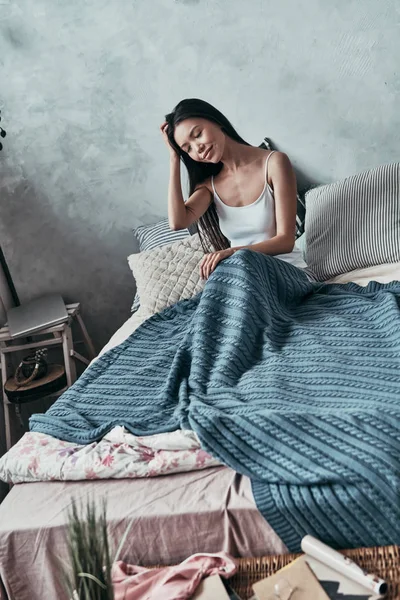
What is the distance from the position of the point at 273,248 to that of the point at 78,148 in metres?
1.23

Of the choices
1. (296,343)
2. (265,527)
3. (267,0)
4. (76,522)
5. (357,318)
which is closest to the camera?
(76,522)

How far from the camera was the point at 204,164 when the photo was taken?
8.24ft

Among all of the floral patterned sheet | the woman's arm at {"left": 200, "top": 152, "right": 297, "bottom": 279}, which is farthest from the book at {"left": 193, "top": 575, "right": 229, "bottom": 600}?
the woman's arm at {"left": 200, "top": 152, "right": 297, "bottom": 279}

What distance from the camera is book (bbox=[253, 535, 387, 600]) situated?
1081 millimetres

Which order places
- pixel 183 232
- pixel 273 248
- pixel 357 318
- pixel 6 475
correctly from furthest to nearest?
pixel 183 232 < pixel 273 248 < pixel 357 318 < pixel 6 475

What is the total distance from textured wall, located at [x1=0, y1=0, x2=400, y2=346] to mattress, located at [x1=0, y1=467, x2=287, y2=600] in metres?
1.90

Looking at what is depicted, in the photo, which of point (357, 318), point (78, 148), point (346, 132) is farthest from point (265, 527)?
point (78, 148)

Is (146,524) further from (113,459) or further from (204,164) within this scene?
(204,164)

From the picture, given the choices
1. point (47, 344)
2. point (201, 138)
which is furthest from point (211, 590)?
point (47, 344)

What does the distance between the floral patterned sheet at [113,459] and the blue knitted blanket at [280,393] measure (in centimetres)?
4

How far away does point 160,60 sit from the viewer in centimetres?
289

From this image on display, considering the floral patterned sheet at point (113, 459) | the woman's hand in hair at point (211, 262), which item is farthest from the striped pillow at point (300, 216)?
the floral patterned sheet at point (113, 459)

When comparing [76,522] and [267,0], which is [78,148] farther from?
[76,522]

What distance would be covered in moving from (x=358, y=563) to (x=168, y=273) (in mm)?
1541
